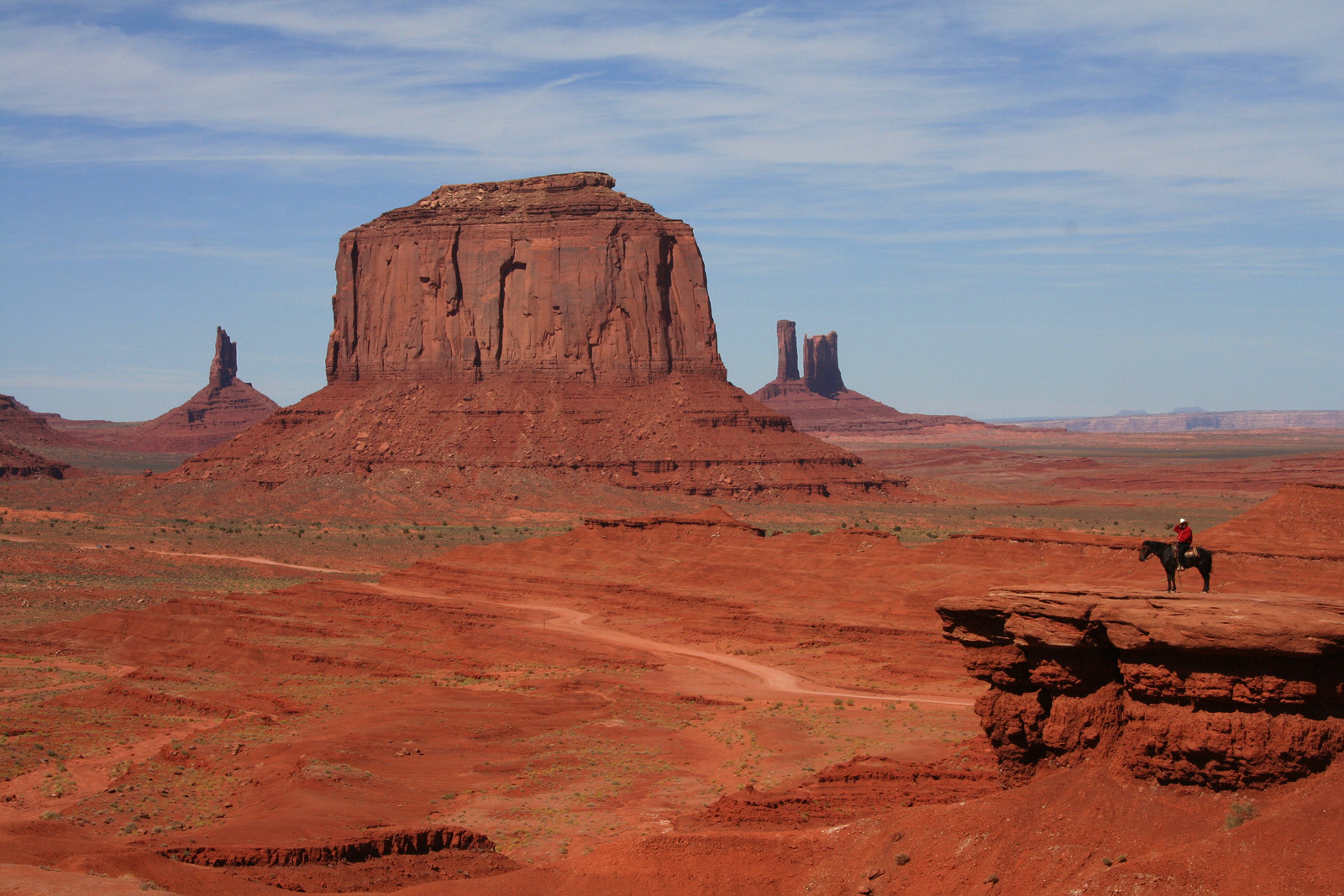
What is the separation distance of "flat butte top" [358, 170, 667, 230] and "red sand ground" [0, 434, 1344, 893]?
161ft

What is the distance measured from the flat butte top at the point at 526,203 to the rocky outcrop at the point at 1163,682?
89.0 metres

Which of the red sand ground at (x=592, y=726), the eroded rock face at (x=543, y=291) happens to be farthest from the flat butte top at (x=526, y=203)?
the red sand ground at (x=592, y=726)

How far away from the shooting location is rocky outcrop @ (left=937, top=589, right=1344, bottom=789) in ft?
41.7

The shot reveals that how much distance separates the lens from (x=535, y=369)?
101375mm

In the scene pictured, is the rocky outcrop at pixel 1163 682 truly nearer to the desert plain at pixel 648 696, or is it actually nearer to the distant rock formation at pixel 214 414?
the desert plain at pixel 648 696

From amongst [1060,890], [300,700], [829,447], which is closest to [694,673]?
[300,700]

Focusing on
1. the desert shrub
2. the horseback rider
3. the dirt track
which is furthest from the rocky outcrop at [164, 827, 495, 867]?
the dirt track

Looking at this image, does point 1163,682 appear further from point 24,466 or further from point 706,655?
point 24,466

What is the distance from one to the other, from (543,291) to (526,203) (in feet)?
27.2

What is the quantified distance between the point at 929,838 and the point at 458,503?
72298mm

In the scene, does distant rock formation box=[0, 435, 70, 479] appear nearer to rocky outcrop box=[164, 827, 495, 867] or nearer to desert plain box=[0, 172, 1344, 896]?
desert plain box=[0, 172, 1344, 896]

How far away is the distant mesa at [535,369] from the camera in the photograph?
93.7 m

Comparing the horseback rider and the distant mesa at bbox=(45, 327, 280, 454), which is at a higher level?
the distant mesa at bbox=(45, 327, 280, 454)

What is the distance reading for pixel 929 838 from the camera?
14.7m
